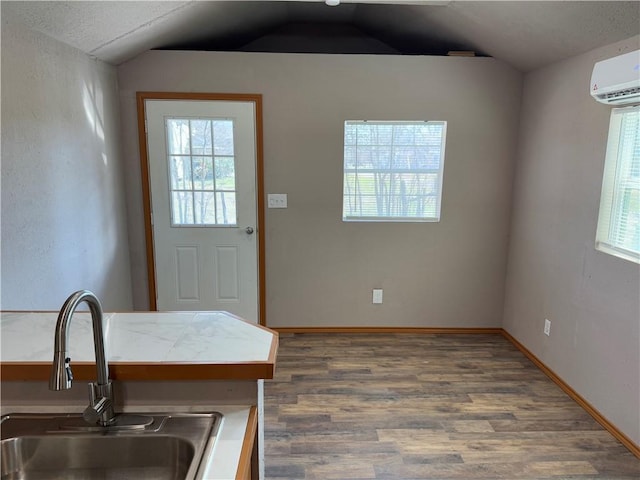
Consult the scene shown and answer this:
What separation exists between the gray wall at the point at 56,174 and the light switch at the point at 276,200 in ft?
3.92

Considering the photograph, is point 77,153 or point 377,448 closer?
point 377,448

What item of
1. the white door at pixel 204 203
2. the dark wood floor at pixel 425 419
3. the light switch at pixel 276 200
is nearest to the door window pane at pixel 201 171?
the white door at pixel 204 203

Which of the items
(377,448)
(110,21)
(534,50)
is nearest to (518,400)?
(377,448)

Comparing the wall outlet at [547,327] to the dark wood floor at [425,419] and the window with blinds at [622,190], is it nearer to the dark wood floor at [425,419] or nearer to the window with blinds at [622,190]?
the dark wood floor at [425,419]

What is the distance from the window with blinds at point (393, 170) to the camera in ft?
11.4

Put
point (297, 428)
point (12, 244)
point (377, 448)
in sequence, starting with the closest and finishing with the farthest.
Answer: point (12, 244) → point (377, 448) → point (297, 428)

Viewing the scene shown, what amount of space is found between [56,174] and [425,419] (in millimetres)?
2610

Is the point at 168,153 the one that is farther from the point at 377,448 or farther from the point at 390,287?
the point at 377,448

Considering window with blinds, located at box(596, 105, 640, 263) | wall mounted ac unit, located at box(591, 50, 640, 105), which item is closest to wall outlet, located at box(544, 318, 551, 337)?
window with blinds, located at box(596, 105, 640, 263)

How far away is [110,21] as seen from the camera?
2404mm

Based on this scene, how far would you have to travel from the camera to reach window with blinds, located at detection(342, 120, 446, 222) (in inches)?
136

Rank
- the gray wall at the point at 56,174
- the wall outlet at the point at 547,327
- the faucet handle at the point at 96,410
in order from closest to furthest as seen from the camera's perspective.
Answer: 1. the faucet handle at the point at 96,410
2. the gray wall at the point at 56,174
3. the wall outlet at the point at 547,327

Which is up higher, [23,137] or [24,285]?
[23,137]

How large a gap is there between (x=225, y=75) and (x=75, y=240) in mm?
1693
